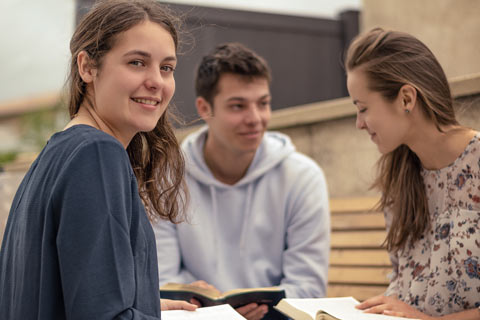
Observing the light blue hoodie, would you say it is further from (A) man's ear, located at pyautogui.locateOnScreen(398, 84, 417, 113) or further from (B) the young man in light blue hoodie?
(A) man's ear, located at pyautogui.locateOnScreen(398, 84, 417, 113)

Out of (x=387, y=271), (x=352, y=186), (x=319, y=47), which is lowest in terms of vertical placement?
(x=387, y=271)

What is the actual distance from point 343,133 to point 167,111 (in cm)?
121

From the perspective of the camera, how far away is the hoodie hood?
2160 mm

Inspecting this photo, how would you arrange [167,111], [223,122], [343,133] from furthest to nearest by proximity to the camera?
1. [343,133]
2. [223,122]
3. [167,111]

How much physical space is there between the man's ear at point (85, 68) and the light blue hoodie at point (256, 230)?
1058 millimetres

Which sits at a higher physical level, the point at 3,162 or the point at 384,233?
the point at 3,162

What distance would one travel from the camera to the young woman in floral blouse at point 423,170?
1.42 meters

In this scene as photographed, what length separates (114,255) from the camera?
859mm

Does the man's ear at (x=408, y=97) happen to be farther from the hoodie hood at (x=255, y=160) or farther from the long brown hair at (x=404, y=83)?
the hoodie hood at (x=255, y=160)

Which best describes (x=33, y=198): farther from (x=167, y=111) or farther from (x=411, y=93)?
(x=411, y=93)

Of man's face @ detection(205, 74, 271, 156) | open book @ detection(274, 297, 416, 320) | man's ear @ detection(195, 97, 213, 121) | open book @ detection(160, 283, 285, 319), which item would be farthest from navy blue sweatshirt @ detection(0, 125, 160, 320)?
man's ear @ detection(195, 97, 213, 121)

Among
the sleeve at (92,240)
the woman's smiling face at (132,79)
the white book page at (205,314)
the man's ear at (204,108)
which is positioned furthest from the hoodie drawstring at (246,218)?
the sleeve at (92,240)

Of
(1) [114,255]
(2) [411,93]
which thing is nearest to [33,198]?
(1) [114,255]

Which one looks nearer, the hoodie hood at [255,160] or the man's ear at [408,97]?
the man's ear at [408,97]
